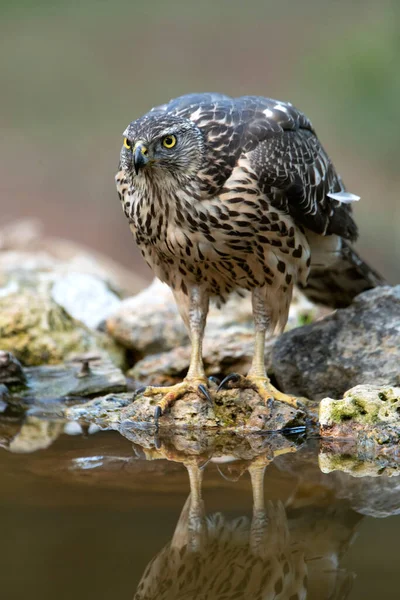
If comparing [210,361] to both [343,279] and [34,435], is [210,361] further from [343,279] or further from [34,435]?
[34,435]

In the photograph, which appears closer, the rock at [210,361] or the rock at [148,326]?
the rock at [210,361]

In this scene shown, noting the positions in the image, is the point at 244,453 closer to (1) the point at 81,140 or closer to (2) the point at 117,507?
(2) the point at 117,507

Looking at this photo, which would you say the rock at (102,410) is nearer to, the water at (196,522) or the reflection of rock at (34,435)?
the reflection of rock at (34,435)

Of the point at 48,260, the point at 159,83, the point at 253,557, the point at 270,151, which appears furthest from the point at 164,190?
the point at 159,83

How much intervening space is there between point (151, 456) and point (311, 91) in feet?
44.5

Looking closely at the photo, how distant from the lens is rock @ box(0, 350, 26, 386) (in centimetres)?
620

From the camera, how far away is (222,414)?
207 inches

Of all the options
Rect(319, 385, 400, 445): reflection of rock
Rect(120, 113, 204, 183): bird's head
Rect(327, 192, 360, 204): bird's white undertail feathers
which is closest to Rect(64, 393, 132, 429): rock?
Rect(319, 385, 400, 445): reflection of rock

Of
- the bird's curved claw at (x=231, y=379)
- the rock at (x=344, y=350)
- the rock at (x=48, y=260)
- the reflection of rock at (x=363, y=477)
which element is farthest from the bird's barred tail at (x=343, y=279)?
the rock at (x=48, y=260)

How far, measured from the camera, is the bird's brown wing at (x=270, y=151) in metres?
5.08

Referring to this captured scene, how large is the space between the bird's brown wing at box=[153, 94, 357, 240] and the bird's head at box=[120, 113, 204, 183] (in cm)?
9

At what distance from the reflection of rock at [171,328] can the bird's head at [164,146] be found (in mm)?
1954

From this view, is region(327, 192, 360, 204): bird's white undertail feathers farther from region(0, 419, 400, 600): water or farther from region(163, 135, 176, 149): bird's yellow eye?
region(0, 419, 400, 600): water

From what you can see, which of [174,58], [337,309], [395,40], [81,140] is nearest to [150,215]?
[337,309]
